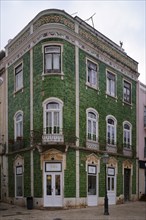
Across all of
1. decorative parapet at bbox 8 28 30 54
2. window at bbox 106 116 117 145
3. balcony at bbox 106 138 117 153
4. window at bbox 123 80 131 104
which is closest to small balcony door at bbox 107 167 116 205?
balcony at bbox 106 138 117 153

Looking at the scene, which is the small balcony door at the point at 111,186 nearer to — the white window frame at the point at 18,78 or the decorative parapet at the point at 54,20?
the white window frame at the point at 18,78

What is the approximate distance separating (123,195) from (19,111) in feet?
35.5

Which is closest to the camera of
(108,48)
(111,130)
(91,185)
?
(91,185)

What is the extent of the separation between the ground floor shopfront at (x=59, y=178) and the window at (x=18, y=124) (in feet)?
5.10

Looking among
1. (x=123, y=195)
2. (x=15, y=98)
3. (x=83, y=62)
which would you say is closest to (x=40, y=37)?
(x=83, y=62)

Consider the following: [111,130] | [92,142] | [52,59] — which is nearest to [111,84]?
[111,130]

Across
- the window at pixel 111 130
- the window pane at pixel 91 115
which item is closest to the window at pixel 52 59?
the window pane at pixel 91 115

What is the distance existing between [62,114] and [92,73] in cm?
496

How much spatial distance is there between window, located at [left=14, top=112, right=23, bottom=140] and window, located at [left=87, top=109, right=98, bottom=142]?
16.3ft

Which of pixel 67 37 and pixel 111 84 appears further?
pixel 111 84

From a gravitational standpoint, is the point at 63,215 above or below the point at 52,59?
below

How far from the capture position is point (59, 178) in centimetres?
2245

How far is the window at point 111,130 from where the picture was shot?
2723 cm

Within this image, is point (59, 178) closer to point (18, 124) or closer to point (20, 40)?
point (18, 124)
